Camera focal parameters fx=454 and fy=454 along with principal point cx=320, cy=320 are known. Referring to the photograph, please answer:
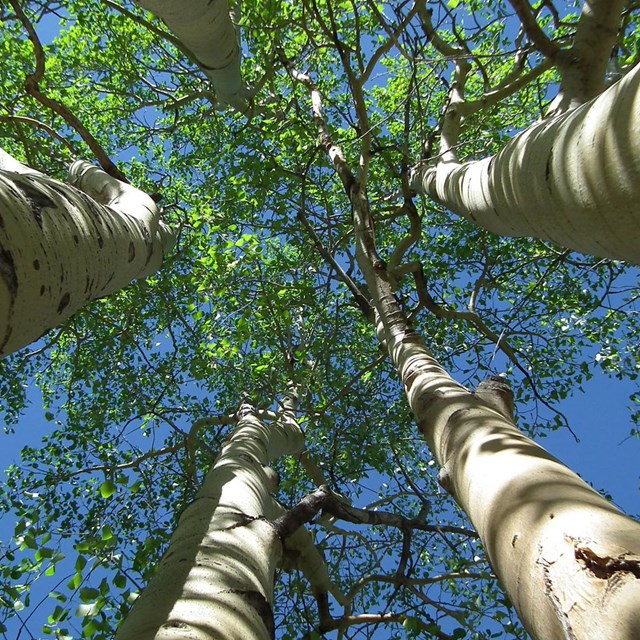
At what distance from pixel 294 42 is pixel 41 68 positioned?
5.35 meters

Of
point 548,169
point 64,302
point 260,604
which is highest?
point 548,169

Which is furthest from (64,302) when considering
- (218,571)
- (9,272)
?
(218,571)

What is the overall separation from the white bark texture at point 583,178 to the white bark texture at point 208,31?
2645mm

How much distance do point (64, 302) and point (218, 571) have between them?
1086 mm

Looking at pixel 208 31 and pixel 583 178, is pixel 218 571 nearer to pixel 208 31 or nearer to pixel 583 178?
pixel 583 178

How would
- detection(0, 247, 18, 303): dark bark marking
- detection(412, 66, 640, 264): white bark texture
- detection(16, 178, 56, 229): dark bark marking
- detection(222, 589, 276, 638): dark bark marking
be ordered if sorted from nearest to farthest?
1. detection(412, 66, 640, 264): white bark texture
2. detection(0, 247, 18, 303): dark bark marking
3. detection(16, 178, 56, 229): dark bark marking
4. detection(222, 589, 276, 638): dark bark marking

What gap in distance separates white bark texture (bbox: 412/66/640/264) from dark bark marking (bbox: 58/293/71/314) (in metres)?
1.58

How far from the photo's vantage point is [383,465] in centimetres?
638

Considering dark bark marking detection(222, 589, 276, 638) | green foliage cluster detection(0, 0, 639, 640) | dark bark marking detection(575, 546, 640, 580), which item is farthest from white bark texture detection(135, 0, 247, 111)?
dark bark marking detection(575, 546, 640, 580)

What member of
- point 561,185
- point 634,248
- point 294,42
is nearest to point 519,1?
point 561,185

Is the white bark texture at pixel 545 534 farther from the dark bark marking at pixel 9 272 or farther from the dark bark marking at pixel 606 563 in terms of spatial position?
the dark bark marking at pixel 9 272

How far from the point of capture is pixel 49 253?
1362 millimetres

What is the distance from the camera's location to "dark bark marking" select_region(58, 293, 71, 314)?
57.7 inches

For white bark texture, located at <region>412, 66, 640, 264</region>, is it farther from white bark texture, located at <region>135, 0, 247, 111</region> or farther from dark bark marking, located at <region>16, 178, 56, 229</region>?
white bark texture, located at <region>135, 0, 247, 111</region>
